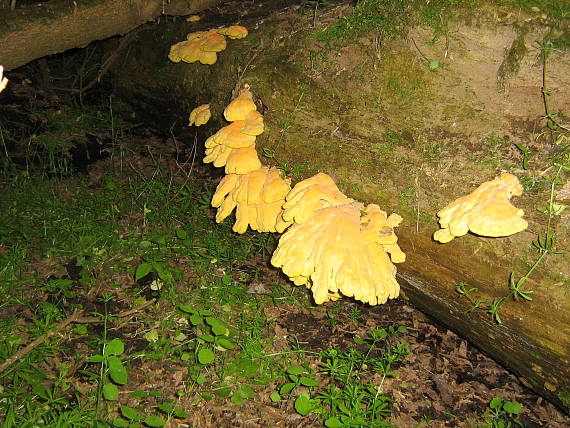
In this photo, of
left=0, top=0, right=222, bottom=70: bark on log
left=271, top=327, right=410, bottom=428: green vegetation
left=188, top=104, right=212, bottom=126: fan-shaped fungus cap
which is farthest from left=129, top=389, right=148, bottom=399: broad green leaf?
left=0, top=0, right=222, bottom=70: bark on log

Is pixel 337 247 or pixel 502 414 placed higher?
pixel 337 247

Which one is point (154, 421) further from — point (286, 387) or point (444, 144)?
point (444, 144)

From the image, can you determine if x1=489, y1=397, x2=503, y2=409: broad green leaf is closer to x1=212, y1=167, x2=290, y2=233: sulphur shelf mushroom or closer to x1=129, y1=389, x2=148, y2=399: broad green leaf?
x1=212, y1=167, x2=290, y2=233: sulphur shelf mushroom

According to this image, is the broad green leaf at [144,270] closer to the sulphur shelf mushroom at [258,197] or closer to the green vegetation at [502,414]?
the sulphur shelf mushroom at [258,197]

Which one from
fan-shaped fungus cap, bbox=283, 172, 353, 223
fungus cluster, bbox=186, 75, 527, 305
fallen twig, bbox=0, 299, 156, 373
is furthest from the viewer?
fallen twig, bbox=0, 299, 156, 373

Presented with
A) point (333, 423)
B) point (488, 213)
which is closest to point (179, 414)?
point (333, 423)

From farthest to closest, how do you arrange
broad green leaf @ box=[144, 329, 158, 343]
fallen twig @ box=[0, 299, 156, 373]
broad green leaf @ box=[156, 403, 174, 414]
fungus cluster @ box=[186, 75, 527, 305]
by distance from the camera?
broad green leaf @ box=[144, 329, 158, 343]
fallen twig @ box=[0, 299, 156, 373]
broad green leaf @ box=[156, 403, 174, 414]
fungus cluster @ box=[186, 75, 527, 305]
